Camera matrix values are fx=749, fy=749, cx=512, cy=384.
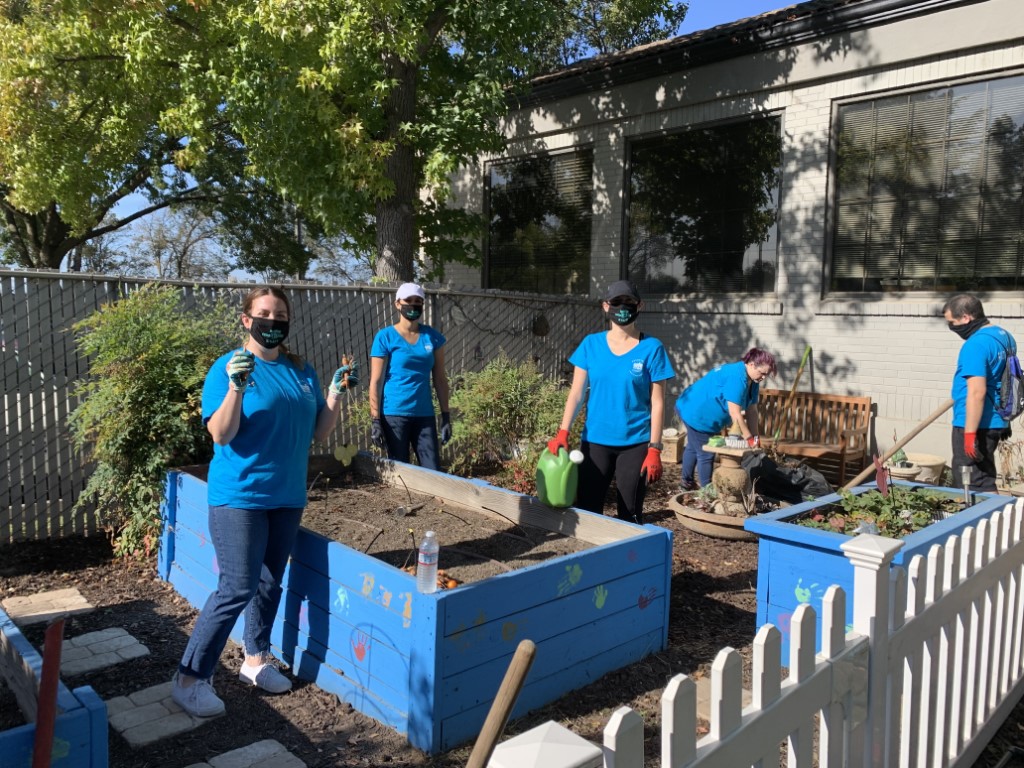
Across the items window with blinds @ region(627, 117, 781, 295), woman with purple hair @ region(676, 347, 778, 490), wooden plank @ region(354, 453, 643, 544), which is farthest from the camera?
window with blinds @ region(627, 117, 781, 295)

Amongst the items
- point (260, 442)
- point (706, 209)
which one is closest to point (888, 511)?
point (260, 442)

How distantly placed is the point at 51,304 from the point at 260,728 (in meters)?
3.88

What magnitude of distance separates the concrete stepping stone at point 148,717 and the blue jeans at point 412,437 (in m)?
2.37

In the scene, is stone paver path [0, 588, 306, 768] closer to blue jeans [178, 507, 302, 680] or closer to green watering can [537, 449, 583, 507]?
blue jeans [178, 507, 302, 680]

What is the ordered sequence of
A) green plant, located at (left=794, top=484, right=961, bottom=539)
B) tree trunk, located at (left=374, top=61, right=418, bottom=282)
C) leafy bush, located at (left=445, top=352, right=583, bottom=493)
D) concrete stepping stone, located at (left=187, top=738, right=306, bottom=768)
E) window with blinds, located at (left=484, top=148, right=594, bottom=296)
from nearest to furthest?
concrete stepping stone, located at (left=187, top=738, right=306, bottom=768) < green plant, located at (left=794, top=484, right=961, bottom=539) < leafy bush, located at (left=445, top=352, right=583, bottom=493) < tree trunk, located at (left=374, top=61, right=418, bottom=282) < window with blinds, located at (left=484, top=148, right=594, bottom=296)

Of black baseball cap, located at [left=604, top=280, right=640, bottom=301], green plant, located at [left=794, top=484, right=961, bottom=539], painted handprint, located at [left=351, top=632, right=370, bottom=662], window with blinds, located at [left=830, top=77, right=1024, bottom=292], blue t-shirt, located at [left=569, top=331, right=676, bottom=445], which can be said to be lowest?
painted handprint, located at [left=351, top=632, right=370, bottom=662]

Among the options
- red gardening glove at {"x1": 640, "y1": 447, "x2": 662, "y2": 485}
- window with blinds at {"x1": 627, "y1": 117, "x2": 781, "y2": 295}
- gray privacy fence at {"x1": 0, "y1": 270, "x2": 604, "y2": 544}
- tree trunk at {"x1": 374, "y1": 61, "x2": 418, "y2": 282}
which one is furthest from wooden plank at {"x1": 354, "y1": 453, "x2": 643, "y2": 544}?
window with blinds at {"x1": 627, "y1": 117, "x2": 781, "y2": 295}

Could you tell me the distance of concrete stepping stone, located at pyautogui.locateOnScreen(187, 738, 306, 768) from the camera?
2.86 m

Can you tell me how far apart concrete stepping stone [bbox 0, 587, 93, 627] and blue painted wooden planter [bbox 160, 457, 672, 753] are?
0.90 meters

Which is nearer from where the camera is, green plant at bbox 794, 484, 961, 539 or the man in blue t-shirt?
green plant at bbox 794, 484, 961, 539

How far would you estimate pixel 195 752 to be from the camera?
297 centimetres

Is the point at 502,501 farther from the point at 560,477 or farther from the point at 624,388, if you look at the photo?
the point at 624,388

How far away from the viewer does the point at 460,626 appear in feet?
9.66

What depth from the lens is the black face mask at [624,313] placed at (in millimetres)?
4430
